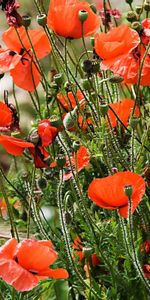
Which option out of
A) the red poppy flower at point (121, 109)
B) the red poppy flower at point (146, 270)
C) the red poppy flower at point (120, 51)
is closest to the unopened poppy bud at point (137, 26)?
the red poppy flower at point (120, 51)

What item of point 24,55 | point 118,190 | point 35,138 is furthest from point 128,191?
point 24,55

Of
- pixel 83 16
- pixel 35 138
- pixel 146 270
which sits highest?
pixel 83 16

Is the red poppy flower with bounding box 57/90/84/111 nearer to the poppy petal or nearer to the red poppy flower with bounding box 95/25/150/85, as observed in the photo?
the red poppy flower with bounding box 95/25/150/85

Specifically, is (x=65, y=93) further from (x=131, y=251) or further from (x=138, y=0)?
(x=138, y=0)

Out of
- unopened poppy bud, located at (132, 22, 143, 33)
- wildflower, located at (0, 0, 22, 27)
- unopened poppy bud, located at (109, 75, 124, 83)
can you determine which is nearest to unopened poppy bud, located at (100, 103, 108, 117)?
unopened poppy bud, located at (109, 75, 124, 83)

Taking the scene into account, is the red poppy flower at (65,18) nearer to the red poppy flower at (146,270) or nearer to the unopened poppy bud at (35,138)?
the unopened poppy bud at (35,138)

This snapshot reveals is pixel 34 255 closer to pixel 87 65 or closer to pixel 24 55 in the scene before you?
pixel 87 65
